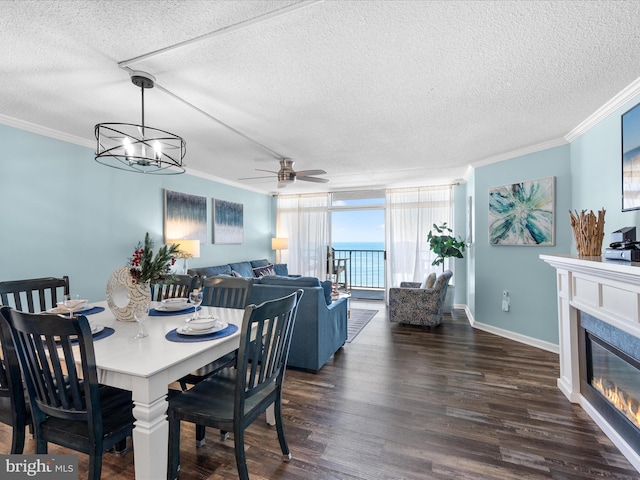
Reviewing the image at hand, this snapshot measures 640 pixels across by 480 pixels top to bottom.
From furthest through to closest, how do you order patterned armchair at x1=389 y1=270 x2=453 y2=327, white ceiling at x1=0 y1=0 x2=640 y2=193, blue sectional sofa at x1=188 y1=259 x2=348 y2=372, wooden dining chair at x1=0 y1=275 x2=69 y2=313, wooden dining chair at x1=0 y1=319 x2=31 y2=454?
patterned armchair at x1=389 y1=270 x2=453 y2=327 → blue sectional sofa at x1=188 y1=259 x2=348 y2=372 → wooden dining chair at x1=0 y1=275 x2=69 y2=313 → white ceiling at x1=0 y1=0 x2=640 y2=193 → wooden dining chair at x1=0 y1=319 x2=31 y2=454

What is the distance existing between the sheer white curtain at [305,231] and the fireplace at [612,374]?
5.06 meters

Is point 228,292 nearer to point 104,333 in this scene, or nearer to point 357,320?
point 104,333

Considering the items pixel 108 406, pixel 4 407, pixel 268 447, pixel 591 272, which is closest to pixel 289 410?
pixel 268 447

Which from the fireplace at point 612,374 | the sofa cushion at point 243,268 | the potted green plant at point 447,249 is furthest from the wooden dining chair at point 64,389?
the potted green plant at point 447,249

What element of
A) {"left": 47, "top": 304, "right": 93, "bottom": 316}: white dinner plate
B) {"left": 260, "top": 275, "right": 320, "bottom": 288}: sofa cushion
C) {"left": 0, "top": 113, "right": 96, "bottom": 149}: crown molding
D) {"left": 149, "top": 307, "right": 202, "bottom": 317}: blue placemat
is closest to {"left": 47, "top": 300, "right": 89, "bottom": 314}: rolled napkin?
{"left": 47, "top": 304, "right": 93, "bottom": 316}: white dinner plate

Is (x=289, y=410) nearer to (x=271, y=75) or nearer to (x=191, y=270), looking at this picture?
(x=271, y=75)

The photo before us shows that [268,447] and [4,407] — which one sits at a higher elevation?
[4,407]

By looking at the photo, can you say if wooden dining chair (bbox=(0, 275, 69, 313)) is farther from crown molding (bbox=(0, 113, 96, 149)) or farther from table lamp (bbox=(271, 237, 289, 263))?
table lamp (bbox=(271, 237, 289, 263))

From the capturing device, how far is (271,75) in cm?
209

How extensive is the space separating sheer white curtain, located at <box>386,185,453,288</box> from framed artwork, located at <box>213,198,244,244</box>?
3129 millimetres

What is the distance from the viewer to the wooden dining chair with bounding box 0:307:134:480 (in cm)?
120

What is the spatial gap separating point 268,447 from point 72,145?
365 cm

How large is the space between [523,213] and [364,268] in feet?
14.1

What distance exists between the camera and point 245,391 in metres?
1.49
